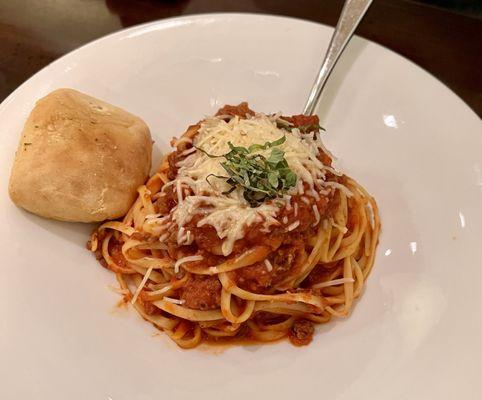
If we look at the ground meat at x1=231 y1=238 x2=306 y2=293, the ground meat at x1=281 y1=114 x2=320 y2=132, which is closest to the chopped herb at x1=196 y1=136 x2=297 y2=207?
the ground meat at x1=231 y1=238 x2=306 y2=293

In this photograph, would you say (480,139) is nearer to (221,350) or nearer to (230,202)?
(230,202)

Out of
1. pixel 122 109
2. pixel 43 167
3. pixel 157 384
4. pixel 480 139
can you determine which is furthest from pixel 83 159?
pixel 480 139

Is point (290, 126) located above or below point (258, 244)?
above

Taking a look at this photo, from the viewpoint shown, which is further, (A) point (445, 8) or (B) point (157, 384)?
(A) point (445, 8)

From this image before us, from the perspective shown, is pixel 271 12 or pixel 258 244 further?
pixel 271 12

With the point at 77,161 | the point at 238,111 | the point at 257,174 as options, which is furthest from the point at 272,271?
the point at 77,161

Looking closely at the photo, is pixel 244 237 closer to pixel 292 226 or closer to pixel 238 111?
pixel 292 226
